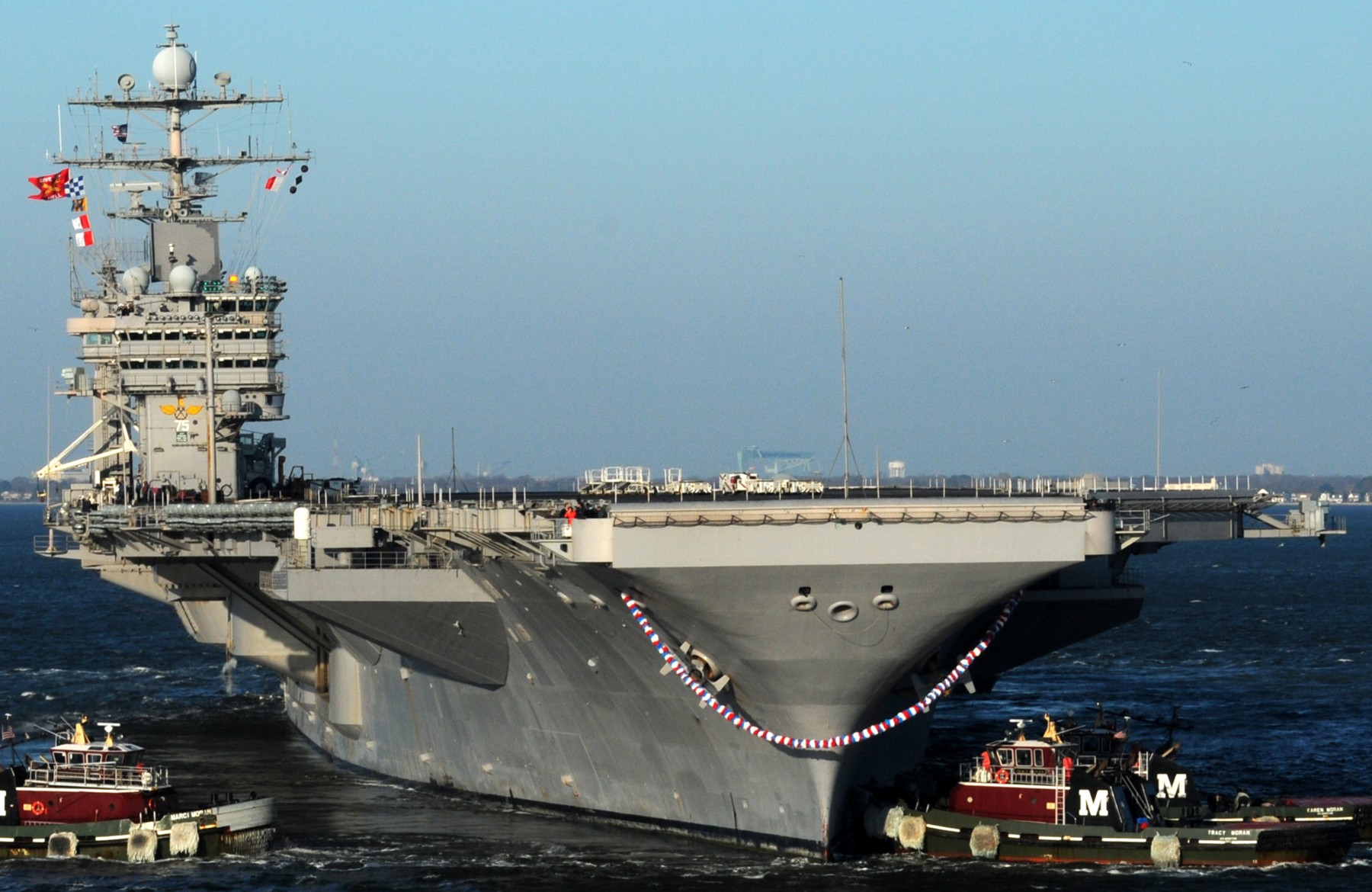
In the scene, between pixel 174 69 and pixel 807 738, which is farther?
pixel 174 69

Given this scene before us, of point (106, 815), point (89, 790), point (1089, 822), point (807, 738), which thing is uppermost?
point (807, 738)

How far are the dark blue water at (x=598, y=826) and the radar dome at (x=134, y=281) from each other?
8668 mm

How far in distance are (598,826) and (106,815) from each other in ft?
21.5

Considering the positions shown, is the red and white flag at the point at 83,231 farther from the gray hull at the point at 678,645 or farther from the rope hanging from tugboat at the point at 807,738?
the rope hanging from tugboat at the point at 807,738

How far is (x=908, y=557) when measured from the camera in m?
22.4

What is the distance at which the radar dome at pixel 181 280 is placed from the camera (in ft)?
129

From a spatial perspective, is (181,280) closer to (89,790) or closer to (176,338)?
(176,338)

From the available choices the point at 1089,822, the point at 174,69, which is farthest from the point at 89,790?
the point at 174,69

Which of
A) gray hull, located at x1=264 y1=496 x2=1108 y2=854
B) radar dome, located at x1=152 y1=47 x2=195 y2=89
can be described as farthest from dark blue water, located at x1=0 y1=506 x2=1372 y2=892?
radar dome, located at x1=152 y1=47 x2=195 y2=89

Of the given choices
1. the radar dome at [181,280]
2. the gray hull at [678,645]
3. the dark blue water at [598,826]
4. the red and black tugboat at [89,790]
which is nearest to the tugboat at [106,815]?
the red and black tugboat at [89,790]

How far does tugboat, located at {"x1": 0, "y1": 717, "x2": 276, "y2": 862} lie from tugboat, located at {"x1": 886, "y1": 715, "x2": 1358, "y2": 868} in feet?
29.1

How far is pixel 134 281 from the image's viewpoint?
39.9 m

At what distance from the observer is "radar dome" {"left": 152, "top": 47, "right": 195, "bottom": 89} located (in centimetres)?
4053

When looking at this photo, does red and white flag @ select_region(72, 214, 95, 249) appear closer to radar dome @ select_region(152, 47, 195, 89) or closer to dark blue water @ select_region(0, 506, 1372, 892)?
radar dome @ select_region(152, 47, 195, 89)
